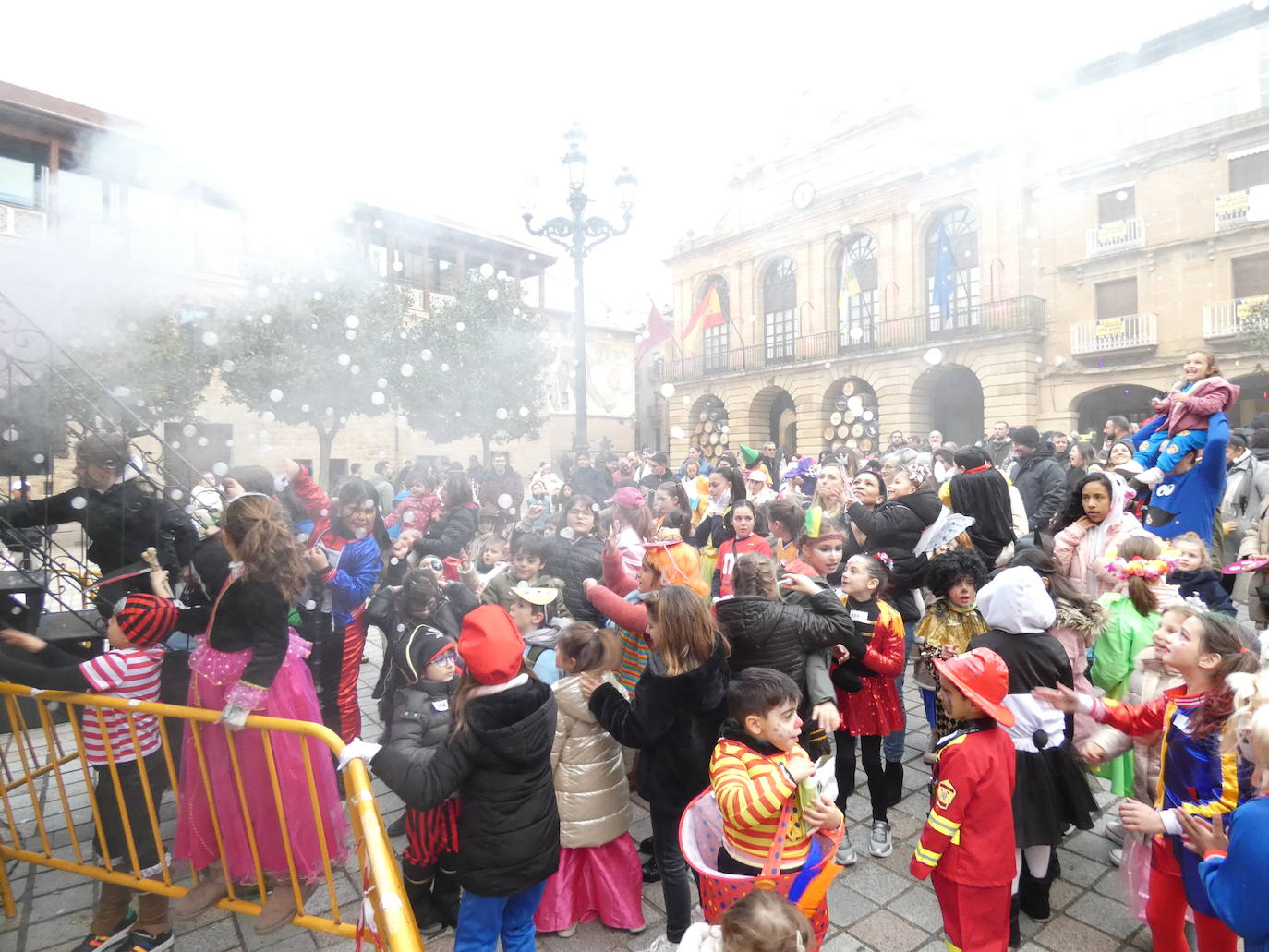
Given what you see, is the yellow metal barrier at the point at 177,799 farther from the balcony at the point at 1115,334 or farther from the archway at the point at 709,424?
the archway at the point at 709,424

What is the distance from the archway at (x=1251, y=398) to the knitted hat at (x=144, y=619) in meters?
20.4

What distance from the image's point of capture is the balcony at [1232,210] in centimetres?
1537

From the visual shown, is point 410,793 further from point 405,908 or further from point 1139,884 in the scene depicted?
point 1139,884

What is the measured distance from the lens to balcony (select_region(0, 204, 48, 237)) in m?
4.84

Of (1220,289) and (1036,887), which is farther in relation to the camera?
(1220,289)

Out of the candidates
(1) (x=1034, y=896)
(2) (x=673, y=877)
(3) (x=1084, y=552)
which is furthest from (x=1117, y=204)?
(2) (x=673, y=877)

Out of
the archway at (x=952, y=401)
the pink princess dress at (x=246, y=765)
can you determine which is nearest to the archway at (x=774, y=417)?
the archway at (x=952, y=401)

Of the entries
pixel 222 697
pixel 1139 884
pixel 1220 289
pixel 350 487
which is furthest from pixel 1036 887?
pixel 1220 289

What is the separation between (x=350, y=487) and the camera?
13.3 feet

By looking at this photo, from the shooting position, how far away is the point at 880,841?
9.95ft

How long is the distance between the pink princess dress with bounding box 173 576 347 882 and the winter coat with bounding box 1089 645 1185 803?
9.25 feet

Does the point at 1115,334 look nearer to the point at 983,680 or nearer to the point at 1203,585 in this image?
the point at 1203,585

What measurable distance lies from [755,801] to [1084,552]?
2.94m

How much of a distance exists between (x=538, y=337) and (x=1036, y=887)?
16.4 m
